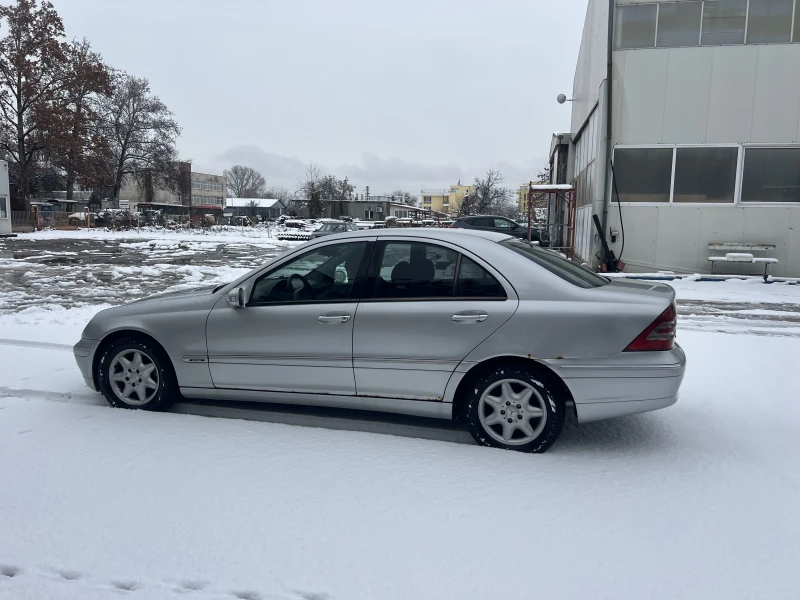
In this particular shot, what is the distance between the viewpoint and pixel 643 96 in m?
15.2

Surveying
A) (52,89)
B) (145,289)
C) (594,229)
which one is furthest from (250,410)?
(52,89)

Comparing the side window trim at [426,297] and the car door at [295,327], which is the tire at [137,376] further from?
the side window trim at [426,297]

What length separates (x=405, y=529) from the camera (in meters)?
3.11

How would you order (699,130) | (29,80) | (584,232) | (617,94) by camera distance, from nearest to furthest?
1. (699,130)
2. (617,94)
3. (584,232)
4. (29,80)

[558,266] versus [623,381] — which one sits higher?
[558,266]

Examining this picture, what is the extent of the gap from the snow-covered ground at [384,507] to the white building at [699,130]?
10918 mm

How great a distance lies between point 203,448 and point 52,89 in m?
52.3

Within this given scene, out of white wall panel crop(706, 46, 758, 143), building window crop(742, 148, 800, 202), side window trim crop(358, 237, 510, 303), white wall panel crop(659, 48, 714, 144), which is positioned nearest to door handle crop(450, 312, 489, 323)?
side window trim crop(358, 237, 510, 303)

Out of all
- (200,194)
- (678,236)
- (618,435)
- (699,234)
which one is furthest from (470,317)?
(200,194)

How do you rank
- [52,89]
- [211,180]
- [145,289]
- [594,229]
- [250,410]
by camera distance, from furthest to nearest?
1. [211,180]
2. [52,89]
3. [594,229]
4. [145,289]
5. [250,410]

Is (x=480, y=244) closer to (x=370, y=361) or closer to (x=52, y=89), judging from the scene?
(x=370, y=361)

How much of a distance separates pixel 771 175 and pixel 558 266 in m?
13.0

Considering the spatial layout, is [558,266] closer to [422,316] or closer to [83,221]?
[422,316]

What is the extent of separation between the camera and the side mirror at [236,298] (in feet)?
15.3
